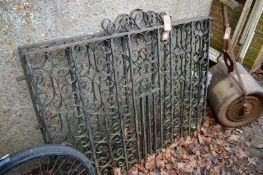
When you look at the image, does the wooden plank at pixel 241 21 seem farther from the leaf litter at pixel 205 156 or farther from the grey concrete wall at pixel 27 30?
the grey concrete wall at pixel 27 30

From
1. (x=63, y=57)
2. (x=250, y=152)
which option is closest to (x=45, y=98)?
(x=63, y=57)

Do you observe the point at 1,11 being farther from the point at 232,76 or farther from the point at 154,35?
the point at 232,76

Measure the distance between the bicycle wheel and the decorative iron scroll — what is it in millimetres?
229

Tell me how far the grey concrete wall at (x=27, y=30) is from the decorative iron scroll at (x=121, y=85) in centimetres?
10

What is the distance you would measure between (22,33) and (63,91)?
73cm

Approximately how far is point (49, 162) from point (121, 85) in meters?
1.08

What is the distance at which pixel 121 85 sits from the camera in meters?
2.95

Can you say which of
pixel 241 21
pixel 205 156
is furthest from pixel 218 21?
pixel 205 156

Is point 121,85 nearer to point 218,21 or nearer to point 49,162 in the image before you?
point 49,162

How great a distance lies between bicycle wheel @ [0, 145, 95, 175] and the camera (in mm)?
2203

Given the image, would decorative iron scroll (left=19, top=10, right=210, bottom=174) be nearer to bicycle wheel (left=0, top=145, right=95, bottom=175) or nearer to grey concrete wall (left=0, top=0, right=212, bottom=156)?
grey concrete wall (left=0, top=0, right=212, bottom=156)

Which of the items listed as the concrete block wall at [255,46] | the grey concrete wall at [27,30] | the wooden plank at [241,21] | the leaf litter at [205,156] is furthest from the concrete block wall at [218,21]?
the grey concrete wall at [27,30]

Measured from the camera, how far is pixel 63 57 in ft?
8.52

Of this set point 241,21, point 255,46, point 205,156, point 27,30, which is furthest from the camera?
point 255,46
